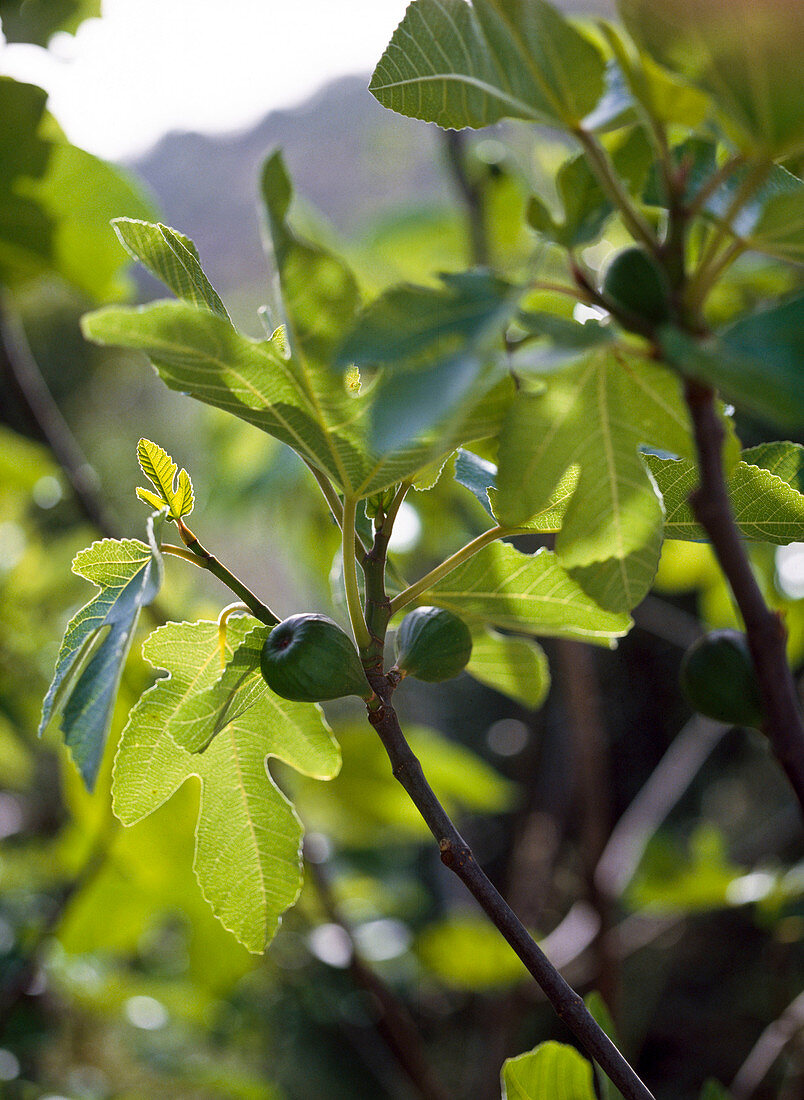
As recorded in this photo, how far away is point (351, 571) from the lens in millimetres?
409

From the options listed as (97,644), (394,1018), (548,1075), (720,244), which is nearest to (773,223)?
(720,244)

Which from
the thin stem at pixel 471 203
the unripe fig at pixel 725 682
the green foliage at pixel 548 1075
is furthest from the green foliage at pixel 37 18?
the green foliage at pixel 548 1075

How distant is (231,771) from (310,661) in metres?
0.14

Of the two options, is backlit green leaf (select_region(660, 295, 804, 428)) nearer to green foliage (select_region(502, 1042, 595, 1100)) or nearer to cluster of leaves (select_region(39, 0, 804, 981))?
cluster of leaves (select_region(39, 0, 804, 981))

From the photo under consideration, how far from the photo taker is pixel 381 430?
9.1 inches

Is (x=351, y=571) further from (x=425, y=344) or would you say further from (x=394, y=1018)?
(x=394, y=1018)

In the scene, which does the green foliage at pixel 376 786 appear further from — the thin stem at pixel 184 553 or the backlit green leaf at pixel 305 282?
the backlit green leaf at pixel 305 282

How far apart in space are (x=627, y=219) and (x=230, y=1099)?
179 cm

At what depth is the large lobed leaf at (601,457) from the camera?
34cm

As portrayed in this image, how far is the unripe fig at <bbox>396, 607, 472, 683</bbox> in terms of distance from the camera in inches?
17.4

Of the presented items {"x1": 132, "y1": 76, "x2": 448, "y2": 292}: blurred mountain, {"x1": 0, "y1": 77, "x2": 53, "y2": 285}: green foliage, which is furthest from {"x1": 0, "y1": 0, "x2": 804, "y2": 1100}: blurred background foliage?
{"x1": 132, "y1": 76, "x2": 448, "y2": 292}: blurred mountain

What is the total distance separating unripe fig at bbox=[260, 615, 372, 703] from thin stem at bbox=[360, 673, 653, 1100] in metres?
0.03

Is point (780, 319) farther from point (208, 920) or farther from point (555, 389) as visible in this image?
point (208, 920)

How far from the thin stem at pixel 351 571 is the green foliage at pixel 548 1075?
0.26 meters
